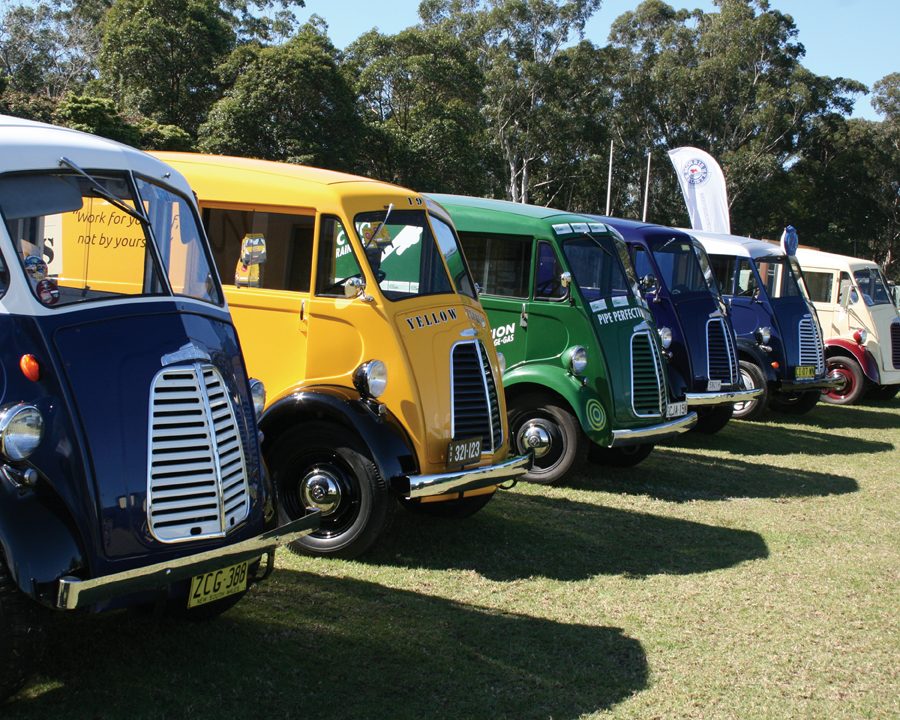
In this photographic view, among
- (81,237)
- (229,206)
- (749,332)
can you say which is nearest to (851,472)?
(749,332)

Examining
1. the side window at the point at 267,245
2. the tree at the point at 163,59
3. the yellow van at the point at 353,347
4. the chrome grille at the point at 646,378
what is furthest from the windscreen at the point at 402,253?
the tree at the point at 163,59

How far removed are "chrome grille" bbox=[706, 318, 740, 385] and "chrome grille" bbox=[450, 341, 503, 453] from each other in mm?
5594

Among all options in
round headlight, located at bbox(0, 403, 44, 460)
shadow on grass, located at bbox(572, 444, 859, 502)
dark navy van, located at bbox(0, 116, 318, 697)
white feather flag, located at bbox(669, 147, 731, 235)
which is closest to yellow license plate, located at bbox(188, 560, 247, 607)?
dark navy van, located at bbox(0, 116, 318, 697)

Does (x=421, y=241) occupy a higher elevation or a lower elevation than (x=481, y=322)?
higher

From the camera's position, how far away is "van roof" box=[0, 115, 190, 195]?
4230mm

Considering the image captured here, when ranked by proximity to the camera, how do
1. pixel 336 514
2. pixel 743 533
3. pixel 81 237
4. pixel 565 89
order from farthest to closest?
1. pixel 565 89
2. pixel 743 533
3. pixel 336 514
4. pixel 81 237

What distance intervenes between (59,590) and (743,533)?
5.81 m

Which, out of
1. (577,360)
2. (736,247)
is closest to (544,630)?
(577,360)

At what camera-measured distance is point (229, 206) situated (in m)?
6.96

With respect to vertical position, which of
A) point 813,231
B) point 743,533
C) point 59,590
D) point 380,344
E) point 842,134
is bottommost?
point 743,533

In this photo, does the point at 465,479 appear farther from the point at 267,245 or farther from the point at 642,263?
the point at 642,263

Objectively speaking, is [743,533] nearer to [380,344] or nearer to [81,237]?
[380,344]

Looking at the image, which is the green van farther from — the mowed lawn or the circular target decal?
the mowed lawn

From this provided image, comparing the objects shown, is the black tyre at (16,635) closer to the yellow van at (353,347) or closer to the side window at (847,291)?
the yellow van at (353,347)
